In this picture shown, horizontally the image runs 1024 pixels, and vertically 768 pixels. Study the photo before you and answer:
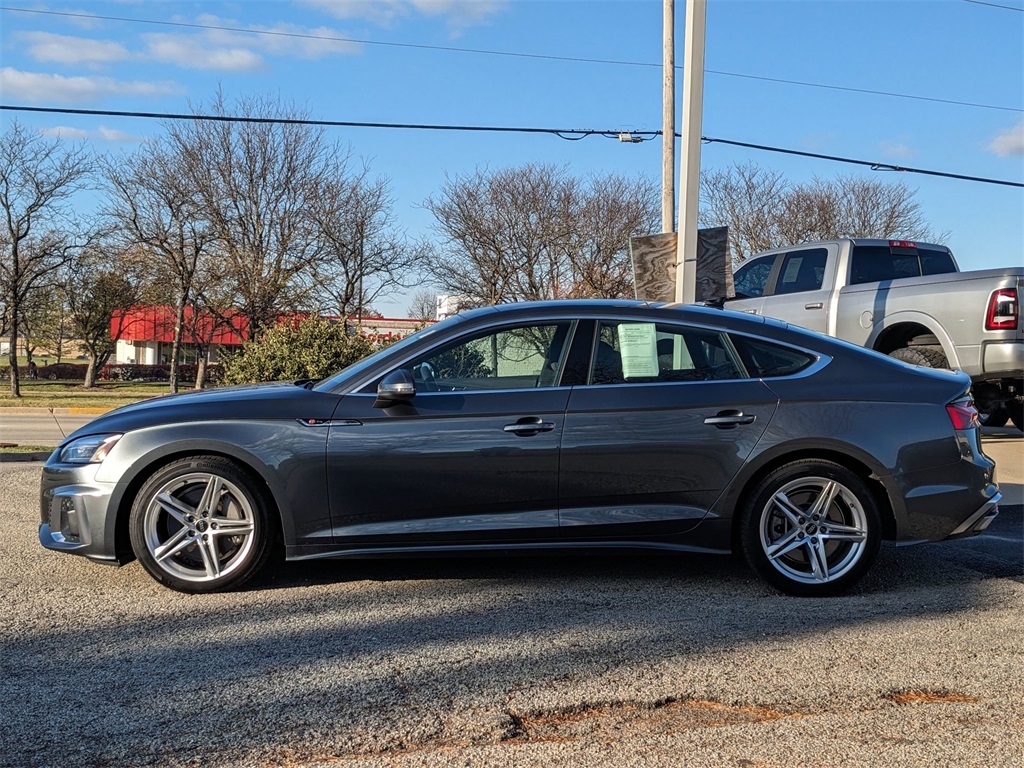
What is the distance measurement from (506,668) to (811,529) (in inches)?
80.3

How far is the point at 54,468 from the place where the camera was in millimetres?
4879

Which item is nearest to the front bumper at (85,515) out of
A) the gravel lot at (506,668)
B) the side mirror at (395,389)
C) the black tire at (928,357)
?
the gravel lot at (506,668)

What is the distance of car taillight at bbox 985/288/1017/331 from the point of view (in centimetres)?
877

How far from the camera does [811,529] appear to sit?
4.92m

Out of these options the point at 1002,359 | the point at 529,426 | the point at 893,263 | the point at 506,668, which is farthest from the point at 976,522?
the point at 893,263

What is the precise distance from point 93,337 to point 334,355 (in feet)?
133

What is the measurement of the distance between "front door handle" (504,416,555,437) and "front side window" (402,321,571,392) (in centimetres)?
21

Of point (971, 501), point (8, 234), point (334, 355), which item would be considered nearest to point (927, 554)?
point (971, 501)

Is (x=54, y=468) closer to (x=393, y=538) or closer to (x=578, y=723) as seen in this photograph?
(x=393, y=538)

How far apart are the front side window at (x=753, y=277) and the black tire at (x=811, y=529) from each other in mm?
7149

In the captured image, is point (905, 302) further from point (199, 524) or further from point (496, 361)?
point (199, 524)

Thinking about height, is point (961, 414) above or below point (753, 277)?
below

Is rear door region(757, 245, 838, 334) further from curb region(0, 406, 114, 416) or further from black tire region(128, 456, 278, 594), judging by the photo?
curb region(0, 406, 114, 416)

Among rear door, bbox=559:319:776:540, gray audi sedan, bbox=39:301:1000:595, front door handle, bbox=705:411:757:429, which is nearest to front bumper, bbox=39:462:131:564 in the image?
gray audi sedan, bbox=39:301:1000:595
